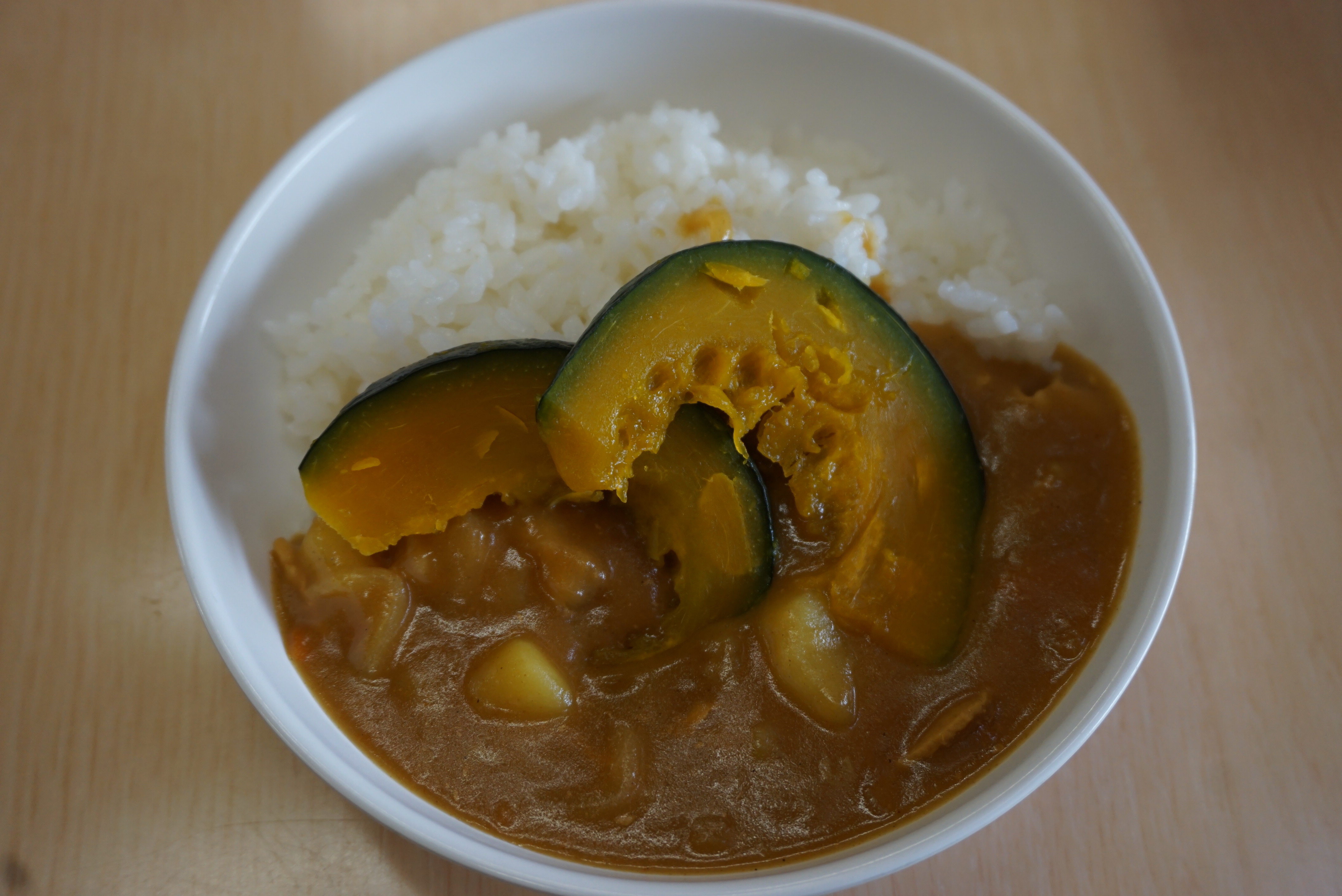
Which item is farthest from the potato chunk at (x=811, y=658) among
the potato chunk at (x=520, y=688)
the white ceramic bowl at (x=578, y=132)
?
the potato chunk at (x=520, y=688)

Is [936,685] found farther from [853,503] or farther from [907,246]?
[907,246]

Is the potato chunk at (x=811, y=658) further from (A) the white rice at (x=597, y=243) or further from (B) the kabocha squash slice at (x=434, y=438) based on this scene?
(A) the white rice at (x=597, y=243)

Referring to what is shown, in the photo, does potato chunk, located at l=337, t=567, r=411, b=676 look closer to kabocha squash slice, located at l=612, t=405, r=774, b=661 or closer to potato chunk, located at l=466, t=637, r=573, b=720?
potato chunk, located at l=466, t=637, r=573, b=720

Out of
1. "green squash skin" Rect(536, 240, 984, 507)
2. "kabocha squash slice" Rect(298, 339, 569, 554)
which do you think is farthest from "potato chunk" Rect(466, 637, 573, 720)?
"green squash skin" Rect(536, 240, 984, 507)

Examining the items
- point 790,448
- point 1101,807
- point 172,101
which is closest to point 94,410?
point 172,101

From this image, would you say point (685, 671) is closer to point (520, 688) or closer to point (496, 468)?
point (520, 688)

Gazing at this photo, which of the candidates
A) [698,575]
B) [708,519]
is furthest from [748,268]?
[698,575]
